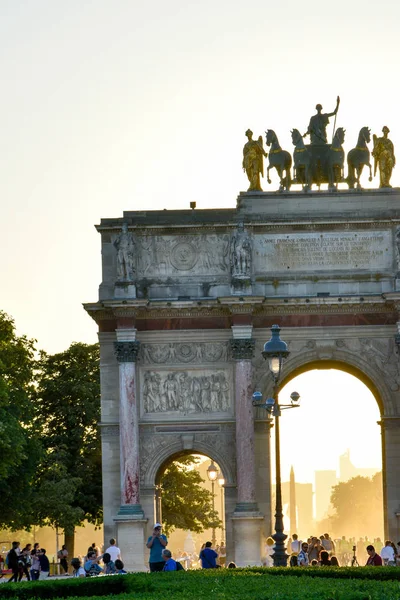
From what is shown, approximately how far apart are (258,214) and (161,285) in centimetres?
399

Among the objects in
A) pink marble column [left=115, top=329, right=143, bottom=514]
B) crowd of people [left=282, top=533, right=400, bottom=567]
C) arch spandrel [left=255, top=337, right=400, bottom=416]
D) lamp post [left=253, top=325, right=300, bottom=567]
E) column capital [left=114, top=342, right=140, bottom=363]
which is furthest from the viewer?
arch spandrel [left=255, top=337, right=400, bottom=416]

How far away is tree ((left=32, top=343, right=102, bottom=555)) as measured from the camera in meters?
68.9

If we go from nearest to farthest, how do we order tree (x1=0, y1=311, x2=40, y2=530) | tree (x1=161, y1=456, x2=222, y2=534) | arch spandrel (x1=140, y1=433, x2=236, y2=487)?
1. arch spandrel (x1=140, y1=433, x2=236, y2=487)
2. tree (x1=0, y1=311, x2=40, y2=530)
3. tree (x1=161, y1=456, x2=222, y2=534)

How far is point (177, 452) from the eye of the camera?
186 feet

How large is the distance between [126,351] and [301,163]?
872 centimetres

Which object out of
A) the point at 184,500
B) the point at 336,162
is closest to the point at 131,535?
the point at 336,162

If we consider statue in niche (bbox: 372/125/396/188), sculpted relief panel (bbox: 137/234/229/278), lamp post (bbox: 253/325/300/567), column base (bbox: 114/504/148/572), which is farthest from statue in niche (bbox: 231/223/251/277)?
lamp post (bbox: 253/325/300/567)

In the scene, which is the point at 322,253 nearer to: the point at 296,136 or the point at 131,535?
the point at 296,136

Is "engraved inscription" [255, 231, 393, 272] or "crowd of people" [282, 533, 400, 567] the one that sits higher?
"engraved inscription" [255, 231, 393, 272]

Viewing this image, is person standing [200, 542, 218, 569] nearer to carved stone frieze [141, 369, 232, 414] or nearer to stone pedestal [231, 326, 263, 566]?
stone pedestal [231, 326, 263, 566]

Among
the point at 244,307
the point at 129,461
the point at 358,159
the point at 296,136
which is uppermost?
the point at 296,136

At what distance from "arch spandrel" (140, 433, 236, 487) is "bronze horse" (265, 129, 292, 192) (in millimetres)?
8702

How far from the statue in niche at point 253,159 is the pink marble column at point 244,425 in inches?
212

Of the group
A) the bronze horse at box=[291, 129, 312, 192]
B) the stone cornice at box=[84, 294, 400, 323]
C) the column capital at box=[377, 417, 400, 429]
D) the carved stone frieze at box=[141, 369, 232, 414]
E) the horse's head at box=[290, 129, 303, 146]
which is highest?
the horse's head at box=[290, 129, 303, 146]
